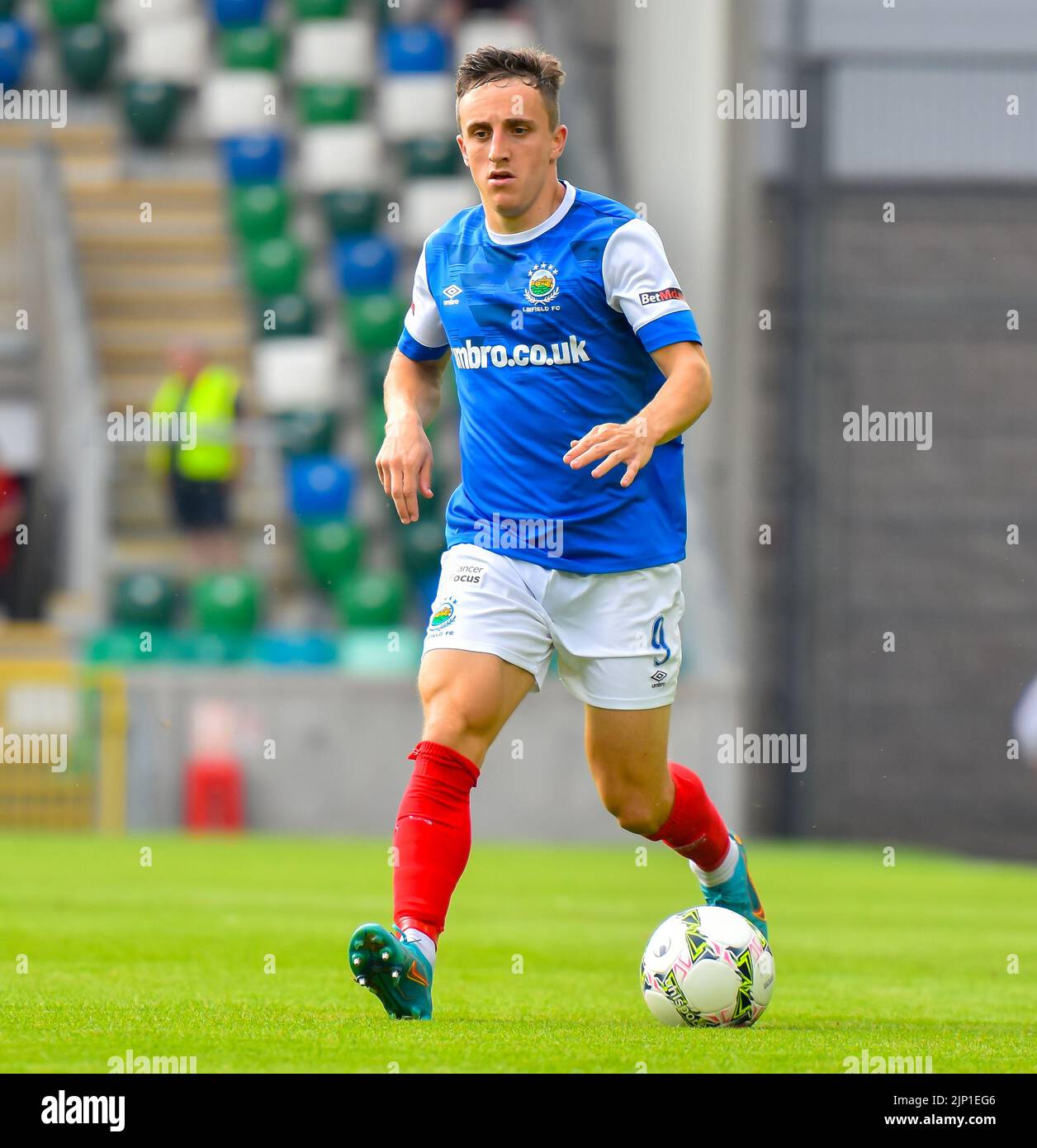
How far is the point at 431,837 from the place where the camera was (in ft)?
16.6

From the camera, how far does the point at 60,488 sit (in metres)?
18.4

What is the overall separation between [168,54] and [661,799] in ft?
59.7

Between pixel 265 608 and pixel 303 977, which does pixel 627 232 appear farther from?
pixel 265 608

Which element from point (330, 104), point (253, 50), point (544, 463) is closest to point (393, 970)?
point (544, 463)

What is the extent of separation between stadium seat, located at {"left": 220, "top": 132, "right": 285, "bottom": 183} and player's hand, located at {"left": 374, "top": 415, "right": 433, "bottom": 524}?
1673cm

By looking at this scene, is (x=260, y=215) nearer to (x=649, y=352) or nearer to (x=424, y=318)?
(x=424, y=318)

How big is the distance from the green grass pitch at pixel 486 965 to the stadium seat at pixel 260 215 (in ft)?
28.4

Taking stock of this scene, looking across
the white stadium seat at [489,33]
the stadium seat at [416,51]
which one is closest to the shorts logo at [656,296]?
the white stadium seat at [489,33]

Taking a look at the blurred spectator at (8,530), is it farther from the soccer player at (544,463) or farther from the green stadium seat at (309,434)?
the soccer player at (544,463)

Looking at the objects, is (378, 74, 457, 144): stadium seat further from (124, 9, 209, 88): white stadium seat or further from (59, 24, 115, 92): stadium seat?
(59, 24, 115, 92): stadium seat

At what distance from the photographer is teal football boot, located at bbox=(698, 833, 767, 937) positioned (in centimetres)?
598

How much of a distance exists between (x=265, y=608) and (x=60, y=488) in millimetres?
2191

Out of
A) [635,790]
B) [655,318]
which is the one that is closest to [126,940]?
[635,790]

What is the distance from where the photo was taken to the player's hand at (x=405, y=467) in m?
5.31
